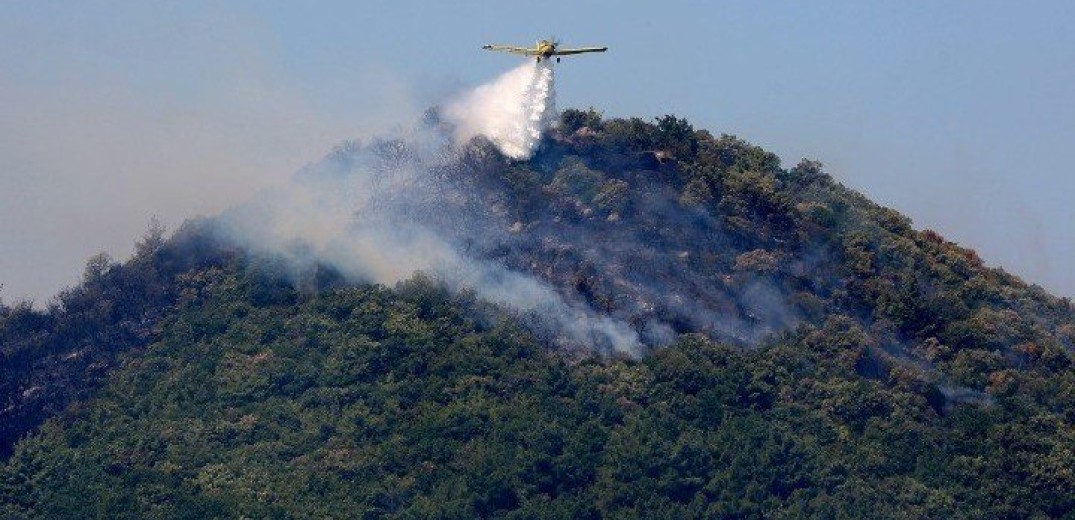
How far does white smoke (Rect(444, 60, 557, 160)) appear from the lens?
188750 mm

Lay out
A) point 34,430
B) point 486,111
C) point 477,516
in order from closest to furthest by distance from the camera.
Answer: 1. point 477,516
2. point 34,430
3. point 486,111

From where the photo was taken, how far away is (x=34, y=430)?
568ft

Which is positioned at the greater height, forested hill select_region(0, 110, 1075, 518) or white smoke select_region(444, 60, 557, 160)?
white smoke select_region(444, 60, 557, 160)

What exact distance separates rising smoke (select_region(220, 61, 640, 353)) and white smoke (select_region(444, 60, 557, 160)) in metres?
0.07

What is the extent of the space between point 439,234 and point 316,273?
8971mm

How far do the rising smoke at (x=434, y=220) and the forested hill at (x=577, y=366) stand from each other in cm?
43

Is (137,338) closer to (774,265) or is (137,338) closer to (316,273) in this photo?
(316,273)

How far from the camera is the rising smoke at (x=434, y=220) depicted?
177375mm

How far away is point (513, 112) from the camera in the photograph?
191125mm

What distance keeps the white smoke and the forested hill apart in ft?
4.99

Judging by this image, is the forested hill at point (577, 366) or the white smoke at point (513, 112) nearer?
the forested hill at point (577, 366)

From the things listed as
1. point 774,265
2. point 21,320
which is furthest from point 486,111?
point 21,320

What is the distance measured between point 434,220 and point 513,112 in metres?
12.1

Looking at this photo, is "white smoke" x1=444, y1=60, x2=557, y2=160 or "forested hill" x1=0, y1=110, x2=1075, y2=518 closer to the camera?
"forested hill" x1=0, y1=110, x2=1075, y2=518
